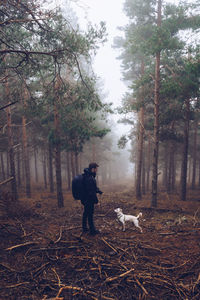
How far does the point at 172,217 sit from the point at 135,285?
22.4 feet

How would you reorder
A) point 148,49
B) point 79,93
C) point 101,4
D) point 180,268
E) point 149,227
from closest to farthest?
point 180,268, point 101,4, point 149,227, point 79,93, point 148,49

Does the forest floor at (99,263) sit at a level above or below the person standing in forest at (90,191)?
below

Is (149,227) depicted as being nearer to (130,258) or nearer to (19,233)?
(130,258)

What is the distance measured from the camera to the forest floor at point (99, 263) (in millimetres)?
3838

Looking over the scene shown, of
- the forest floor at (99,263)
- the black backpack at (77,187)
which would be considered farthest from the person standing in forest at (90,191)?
the forest floor at (99,263)

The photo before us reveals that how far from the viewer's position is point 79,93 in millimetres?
9414

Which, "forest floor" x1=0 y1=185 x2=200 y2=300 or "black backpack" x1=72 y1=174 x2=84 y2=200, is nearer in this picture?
"forest floor" x1=0 y1=185 x2=200 y2=300

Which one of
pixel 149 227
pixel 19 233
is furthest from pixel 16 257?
pixel 149 227

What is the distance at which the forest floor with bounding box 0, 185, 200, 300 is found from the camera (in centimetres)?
384

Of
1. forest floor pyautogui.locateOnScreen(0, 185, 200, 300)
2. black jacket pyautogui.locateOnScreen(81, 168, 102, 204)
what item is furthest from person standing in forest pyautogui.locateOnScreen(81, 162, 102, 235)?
forest floor pyautogui.locateOnScreen(0, 185, 200, 300)

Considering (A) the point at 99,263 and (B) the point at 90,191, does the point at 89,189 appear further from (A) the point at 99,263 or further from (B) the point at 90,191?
(A) the point at 99,263

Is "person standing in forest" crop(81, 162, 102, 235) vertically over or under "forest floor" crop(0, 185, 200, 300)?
over

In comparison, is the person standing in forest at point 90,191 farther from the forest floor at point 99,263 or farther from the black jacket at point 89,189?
the forest floor at point 99,263

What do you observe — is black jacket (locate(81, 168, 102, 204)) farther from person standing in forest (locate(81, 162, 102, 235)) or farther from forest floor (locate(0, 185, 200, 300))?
forest floor (locate(0, 185, 200, 300))
